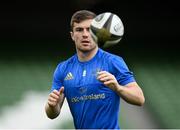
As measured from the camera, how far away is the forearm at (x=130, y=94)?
17.0ft

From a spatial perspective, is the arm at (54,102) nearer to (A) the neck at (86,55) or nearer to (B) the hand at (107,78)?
(A) the neck at (86,55)

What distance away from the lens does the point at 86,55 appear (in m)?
5.66

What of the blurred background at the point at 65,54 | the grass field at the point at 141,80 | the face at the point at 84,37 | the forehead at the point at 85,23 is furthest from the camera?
the grass field at the point at 141,80

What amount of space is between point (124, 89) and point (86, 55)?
663mm

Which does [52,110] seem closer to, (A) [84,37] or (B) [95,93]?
(B) [95,93]

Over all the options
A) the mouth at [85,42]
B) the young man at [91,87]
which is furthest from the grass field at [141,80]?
the mouth at [85,42]

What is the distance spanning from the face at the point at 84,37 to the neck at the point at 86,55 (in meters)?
0.04

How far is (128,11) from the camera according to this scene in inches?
512

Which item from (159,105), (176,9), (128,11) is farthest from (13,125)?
(176,9)

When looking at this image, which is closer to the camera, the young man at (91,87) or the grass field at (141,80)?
the young man at (91,87)

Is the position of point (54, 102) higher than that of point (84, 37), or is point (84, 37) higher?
point (84, 37)

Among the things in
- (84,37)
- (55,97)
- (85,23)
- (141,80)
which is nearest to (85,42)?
(84,37)

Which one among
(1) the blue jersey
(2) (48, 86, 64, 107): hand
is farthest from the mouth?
(2) (48, 86, 64, 107): hand

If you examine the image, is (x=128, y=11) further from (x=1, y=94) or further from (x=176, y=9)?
(x=1, y=94)
